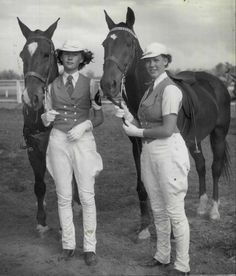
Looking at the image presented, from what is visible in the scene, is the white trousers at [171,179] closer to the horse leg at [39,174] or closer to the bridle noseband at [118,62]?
the bridle noseband at [118,62]

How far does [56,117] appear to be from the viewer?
4477 mm

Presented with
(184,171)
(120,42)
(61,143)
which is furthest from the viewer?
(120,42)

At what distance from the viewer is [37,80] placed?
15.1ft

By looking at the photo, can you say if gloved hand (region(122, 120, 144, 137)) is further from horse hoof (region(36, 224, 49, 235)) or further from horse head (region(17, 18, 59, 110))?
horse hoof (region(36, 224, 49, 235))

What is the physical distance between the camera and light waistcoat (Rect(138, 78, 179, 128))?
3.98 m

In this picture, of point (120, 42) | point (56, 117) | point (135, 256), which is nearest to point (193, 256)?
point (135, 256)

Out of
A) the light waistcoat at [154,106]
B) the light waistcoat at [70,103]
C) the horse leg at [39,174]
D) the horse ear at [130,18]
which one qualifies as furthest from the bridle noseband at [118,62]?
the horse leg at [39,174]

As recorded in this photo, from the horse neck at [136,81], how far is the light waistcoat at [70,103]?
0.82m

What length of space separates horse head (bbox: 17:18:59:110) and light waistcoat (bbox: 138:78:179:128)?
116cm

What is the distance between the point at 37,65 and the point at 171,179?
1.90 metres

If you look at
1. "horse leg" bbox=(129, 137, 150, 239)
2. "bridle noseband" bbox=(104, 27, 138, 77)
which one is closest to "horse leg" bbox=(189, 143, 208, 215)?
"horse leg" bbox=(129, 137, 150, 239)

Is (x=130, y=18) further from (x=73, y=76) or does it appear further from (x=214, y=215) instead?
(x=214, y=215)

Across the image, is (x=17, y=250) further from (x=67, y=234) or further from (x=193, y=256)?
(x=193, y=256)

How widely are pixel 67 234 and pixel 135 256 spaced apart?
2.69ft
